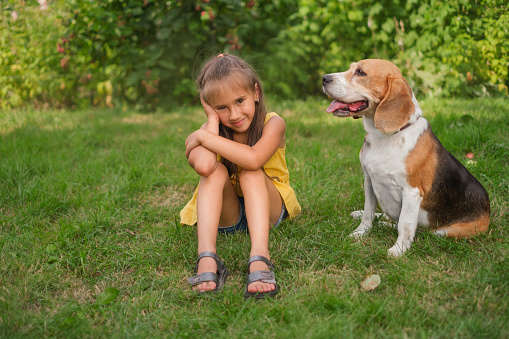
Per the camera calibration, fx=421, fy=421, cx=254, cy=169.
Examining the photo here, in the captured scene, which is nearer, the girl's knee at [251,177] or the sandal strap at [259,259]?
the sandal strap at [259,259]

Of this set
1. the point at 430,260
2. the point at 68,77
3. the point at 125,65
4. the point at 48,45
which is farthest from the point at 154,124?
the point at 430,260

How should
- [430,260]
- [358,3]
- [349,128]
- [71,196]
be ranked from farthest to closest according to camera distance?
[358,3] < [349,128] < [71,196] < [430,260]

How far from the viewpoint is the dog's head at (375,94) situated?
2.57 m

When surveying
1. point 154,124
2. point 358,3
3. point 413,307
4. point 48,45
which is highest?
point 358,3

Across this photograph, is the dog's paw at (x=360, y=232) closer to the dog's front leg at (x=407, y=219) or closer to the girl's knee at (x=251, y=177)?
the dog's front leg at (x=407, y=219)

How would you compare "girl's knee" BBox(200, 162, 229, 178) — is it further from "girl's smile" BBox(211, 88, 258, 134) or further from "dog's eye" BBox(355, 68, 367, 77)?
"dog's eye" BBox(355, 68, 367, 77)

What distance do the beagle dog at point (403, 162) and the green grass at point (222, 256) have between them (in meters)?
0.17

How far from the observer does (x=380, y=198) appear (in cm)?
287

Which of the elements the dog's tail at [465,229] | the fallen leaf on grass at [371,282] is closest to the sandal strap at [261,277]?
the fallen leaf on grass at [371,282]

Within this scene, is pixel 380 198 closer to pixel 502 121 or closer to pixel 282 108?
pixel 502 121

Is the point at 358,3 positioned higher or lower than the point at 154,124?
higher

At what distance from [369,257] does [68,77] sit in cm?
677

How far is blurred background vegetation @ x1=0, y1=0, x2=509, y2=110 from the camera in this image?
6.33 metres

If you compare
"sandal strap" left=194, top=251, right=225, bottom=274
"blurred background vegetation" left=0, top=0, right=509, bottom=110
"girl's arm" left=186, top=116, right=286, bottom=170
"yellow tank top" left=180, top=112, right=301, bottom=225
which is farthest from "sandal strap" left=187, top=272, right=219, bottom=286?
"blurred background vegetation" left=0, top=0, right=509, bottom=110
